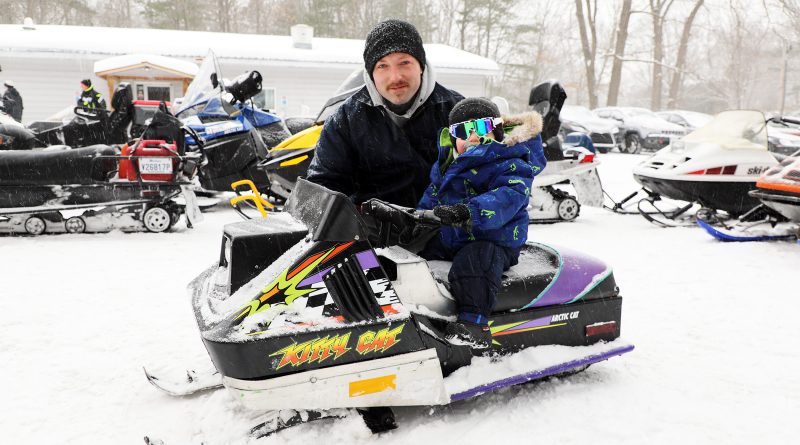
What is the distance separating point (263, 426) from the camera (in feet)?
7.75

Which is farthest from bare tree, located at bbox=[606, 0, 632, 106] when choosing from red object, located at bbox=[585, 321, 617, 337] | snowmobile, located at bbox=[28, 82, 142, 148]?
red object, located at bbox=[585, 321, 617, 337]

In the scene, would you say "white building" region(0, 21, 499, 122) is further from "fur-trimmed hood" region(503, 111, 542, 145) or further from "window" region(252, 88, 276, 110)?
"fur-trimmed hood" region(503, 111, 542, 145)

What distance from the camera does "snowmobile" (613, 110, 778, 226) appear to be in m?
6.99

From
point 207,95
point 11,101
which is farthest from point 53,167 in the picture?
point 11,101

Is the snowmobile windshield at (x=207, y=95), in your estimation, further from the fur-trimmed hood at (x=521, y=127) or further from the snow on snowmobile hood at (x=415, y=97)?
the fur-trimmed hood at (x=521, y=127)

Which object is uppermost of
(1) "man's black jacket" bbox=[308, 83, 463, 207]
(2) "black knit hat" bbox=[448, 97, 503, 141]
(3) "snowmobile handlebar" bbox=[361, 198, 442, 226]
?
(2) "black knit hat" bbox=[448, 97, 503, 141]

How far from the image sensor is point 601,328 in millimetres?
2932

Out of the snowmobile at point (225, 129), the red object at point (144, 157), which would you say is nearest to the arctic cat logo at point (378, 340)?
the red object at point (144, 157)

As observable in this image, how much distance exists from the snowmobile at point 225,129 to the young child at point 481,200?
5553mm

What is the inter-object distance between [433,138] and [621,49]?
1087 inches

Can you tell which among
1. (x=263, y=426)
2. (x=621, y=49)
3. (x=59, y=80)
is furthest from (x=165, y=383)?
(x=621, y=49)

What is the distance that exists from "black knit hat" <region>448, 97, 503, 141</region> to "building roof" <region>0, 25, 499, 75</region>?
45.7ft

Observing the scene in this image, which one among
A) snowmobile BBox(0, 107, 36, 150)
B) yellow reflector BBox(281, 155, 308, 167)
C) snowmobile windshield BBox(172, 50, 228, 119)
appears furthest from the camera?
snowmobile BBox(0, 107, 36, 150)

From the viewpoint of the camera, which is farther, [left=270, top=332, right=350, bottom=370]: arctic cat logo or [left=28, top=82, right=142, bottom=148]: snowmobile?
[left=28, top=82, right=142, bottom=148]: snowmobile
